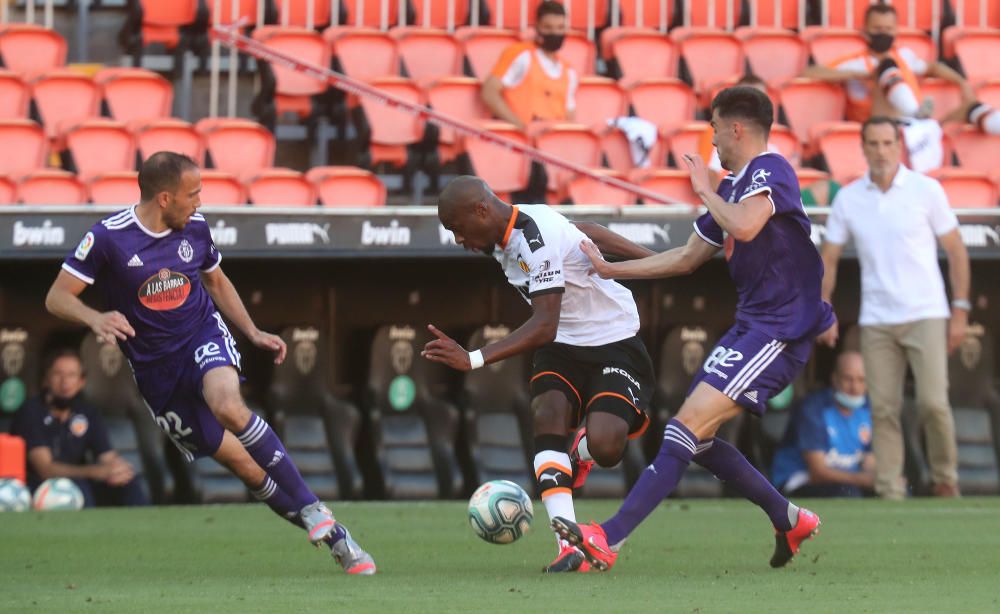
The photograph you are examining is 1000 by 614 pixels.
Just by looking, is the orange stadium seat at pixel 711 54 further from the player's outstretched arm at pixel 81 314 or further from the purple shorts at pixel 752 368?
the player's outstretched arm at pixel 81 314

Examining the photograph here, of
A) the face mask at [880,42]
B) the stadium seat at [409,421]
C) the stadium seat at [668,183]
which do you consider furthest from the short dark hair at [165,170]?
the face mask at [880,42]

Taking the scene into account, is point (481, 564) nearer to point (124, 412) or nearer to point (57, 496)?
point (57, 496)

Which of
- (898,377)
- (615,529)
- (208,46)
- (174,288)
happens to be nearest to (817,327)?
(615,529)

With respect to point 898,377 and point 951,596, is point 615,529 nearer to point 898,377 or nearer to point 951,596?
point 951,596

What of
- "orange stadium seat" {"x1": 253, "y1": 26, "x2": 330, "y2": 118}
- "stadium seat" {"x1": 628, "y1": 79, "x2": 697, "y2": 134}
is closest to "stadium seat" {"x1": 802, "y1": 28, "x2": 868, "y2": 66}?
"stadium seat" {"x1": 628, "y1": 79, "x2": 697, "y2": 134}

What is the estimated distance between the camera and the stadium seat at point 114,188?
34.6ft

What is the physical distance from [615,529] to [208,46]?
7.75m

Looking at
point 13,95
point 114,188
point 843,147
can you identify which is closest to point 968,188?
point 843,147

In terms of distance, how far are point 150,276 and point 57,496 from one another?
11.6 ft

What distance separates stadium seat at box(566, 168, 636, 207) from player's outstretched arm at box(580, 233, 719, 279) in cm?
476

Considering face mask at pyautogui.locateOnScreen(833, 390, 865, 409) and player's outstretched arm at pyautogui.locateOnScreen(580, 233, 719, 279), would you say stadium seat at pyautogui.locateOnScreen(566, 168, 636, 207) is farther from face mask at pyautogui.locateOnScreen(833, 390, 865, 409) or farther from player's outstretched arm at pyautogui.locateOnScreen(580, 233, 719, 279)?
player's outstretched arm at pyautogui.locateOnScreen(580, 233, 719, 279)

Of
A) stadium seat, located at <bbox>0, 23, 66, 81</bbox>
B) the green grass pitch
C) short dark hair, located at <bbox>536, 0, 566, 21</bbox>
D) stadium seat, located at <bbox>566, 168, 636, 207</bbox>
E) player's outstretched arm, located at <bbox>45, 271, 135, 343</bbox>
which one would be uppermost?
short dark hair, located at <bbox>536, 0, 566, 21</bbox>

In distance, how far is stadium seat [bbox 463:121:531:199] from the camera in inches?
460

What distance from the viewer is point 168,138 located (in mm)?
11281
